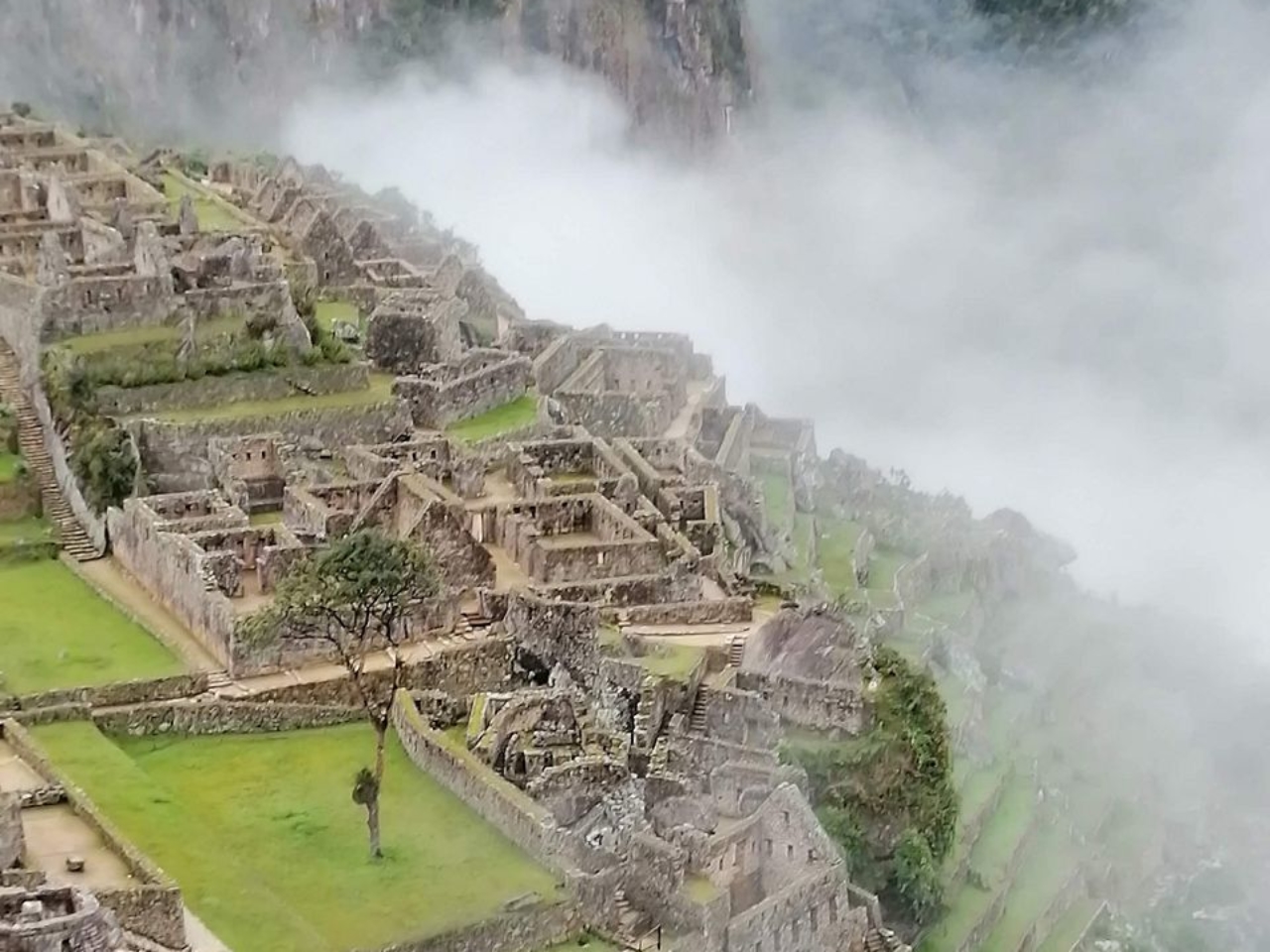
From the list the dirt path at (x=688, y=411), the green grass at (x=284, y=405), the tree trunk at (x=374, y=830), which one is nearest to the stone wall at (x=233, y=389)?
the green grass at (x=284, y=405)

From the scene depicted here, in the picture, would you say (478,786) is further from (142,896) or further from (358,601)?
(142,896)

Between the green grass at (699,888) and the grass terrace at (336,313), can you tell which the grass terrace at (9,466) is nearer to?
the grass terrace at (336,313)

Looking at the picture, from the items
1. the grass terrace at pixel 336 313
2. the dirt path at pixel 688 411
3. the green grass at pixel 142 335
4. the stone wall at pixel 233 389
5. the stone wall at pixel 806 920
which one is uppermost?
the green grass at pixel 142 335

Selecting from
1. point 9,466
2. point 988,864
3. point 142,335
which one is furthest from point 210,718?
point 988,864

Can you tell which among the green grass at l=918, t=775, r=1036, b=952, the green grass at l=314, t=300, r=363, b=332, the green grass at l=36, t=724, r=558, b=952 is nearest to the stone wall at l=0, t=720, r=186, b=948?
the green grass at l=36, t=724, r=558, b=952

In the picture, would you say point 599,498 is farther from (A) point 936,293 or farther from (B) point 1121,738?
(A) point 936,293

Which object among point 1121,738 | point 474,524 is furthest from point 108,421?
point 1121,738

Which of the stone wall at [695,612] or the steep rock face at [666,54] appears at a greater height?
the steep rock face at [666,54]

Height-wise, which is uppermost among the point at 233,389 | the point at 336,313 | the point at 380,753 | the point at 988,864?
the point at 336,313
